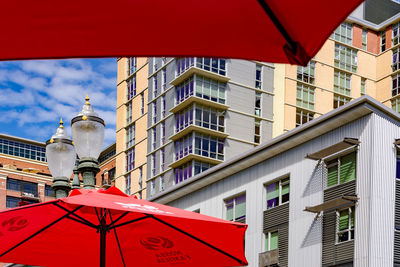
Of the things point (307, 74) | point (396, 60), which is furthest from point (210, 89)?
point (396, 60)

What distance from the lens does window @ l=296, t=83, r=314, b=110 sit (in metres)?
72.9

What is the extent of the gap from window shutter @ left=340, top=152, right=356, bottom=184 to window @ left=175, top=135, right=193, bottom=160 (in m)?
29.2

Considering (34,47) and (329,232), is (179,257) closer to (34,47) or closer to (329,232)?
(34,47)

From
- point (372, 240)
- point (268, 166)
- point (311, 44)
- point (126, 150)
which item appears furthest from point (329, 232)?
point (126, 150)

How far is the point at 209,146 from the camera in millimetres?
64375

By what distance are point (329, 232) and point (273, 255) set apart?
390cm

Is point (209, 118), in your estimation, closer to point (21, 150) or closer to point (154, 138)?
point (154, 138)

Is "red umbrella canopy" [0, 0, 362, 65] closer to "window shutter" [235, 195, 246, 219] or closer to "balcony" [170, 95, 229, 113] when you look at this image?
"window shutter" [235, 195, 246, 219]

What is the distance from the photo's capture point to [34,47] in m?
3.73

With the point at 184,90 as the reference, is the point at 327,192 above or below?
below

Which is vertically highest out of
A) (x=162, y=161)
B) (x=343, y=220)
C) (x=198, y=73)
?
(x=198, y=73)

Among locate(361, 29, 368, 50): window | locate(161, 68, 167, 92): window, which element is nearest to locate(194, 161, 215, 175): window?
locate(161, 68, 167, 92): window

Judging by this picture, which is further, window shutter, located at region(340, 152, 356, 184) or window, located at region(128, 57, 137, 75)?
window, located at region(128, 57, 137, 75)

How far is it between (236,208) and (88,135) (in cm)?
3084
